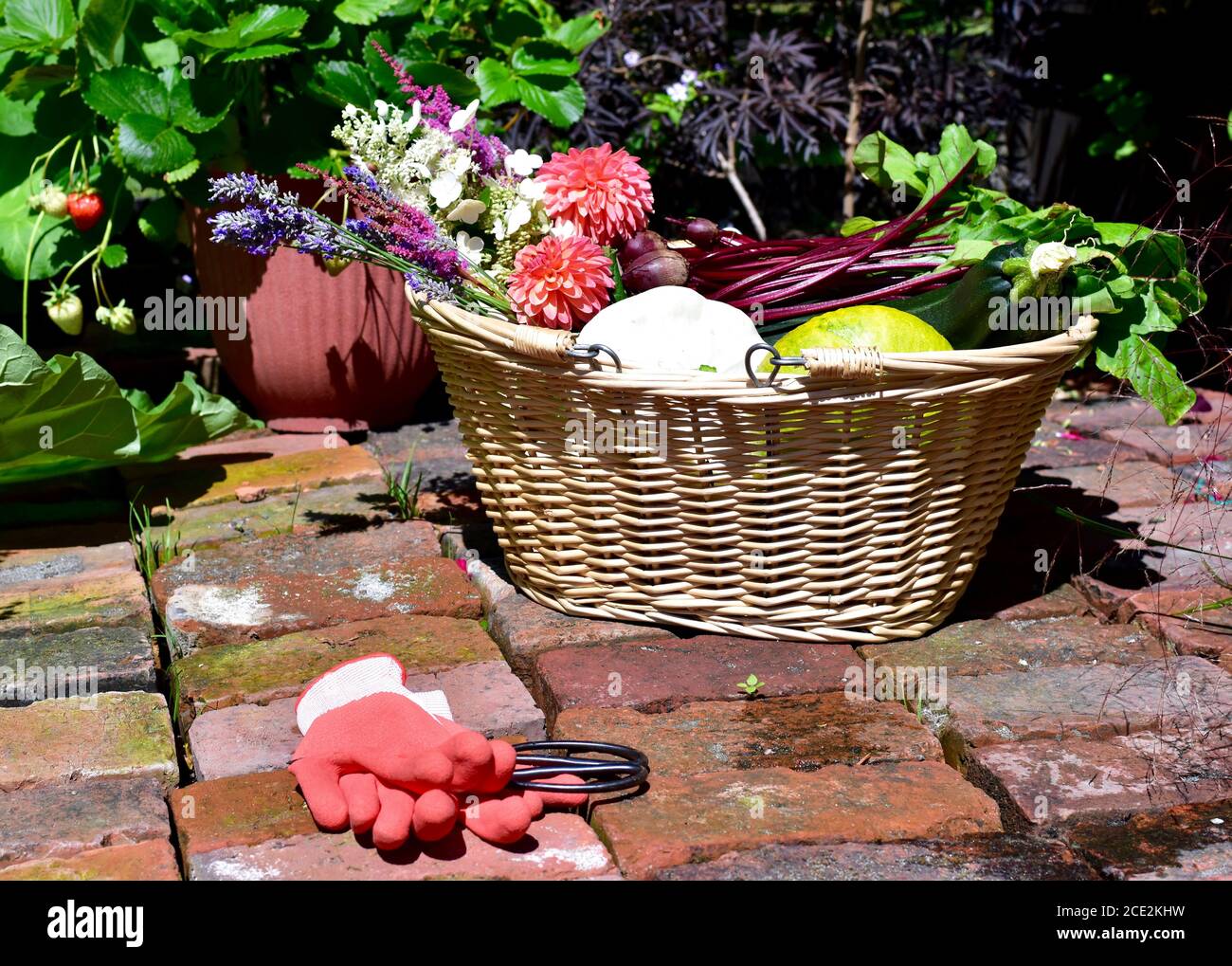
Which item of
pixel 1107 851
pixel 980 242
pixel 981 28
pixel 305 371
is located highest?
pixel 981 28

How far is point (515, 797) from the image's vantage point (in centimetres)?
169

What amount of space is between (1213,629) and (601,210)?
138 centimetres

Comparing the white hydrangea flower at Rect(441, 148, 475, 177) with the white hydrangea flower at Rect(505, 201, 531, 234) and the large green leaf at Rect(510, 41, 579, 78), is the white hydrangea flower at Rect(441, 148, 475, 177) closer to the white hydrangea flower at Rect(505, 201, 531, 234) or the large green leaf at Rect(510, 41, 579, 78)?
the white hydrangea flower at Rect(505, 201, 531, 234)

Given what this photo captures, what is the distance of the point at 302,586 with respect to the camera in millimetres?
2486

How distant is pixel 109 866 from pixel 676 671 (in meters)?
0.94

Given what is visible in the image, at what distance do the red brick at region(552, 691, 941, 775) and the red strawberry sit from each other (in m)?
2.00

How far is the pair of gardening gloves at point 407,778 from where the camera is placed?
1.63 metres

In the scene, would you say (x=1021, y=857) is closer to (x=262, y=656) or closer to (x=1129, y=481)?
(x=262, y=656)

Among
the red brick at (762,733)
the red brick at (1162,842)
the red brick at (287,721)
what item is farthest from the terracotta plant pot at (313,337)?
the red brick at (1162,842)

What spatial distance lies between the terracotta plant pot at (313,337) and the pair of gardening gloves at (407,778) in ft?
5.47

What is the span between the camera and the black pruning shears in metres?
1.74

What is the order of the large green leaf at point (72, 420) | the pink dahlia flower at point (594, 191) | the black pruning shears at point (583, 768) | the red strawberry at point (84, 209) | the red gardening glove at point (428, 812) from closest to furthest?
1. the red gardening glove at point (428, 812)
2. the black pruning shears at point (583, 768)
3. the pink dahlia flower at point (594, 191)
4. the large green leaf at point (72, 420)
5. the red strawberry at point (84, 209)

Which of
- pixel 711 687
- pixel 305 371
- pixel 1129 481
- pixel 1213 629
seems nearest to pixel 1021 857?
pixel 711 687

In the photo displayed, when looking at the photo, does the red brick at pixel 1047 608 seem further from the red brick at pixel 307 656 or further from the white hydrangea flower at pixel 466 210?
the white hydrangea flower at pixel 466 210
